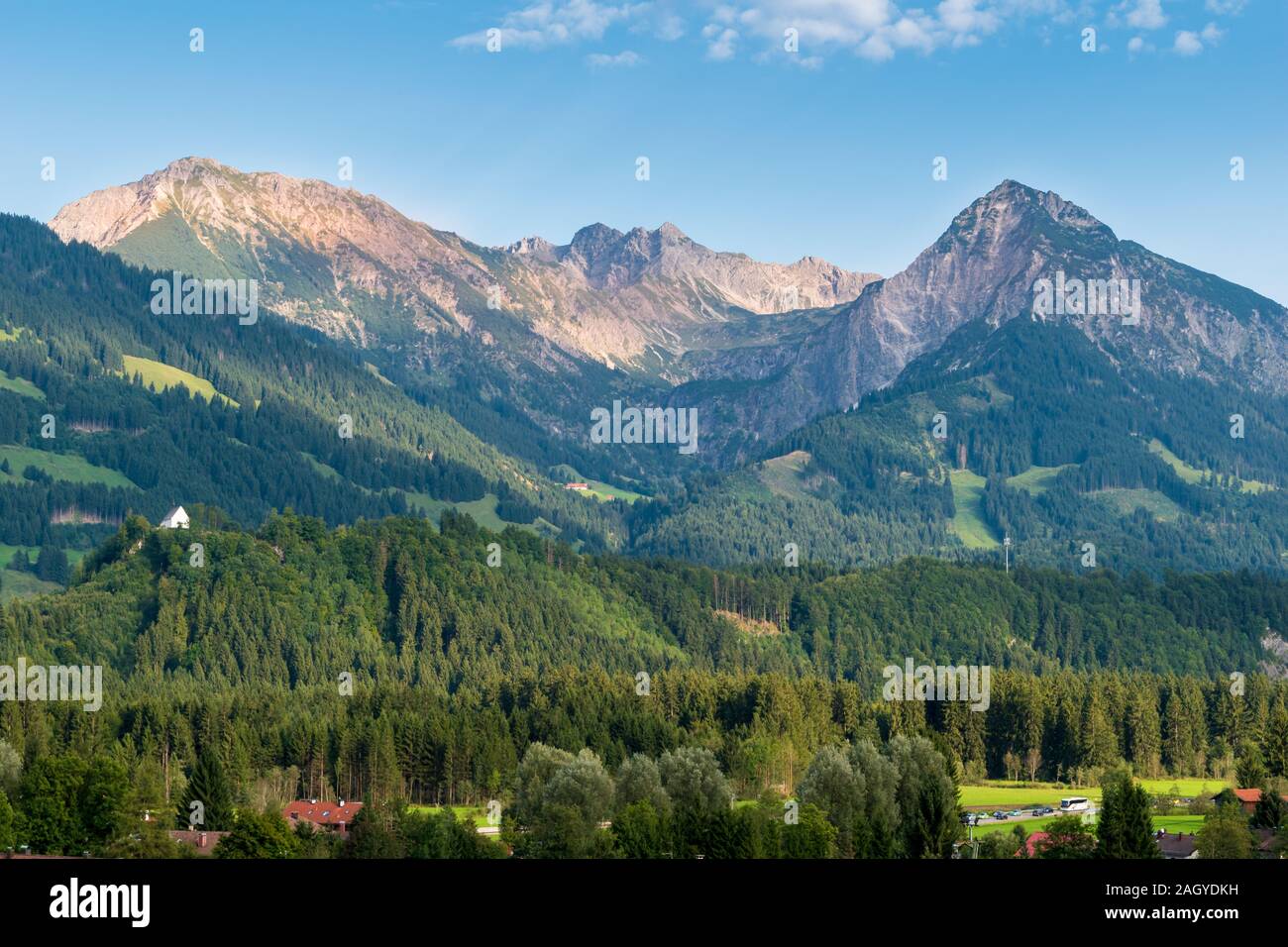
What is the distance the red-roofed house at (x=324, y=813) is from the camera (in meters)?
163

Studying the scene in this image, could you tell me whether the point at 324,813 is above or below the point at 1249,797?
above

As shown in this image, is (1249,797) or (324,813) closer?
(1249,797)

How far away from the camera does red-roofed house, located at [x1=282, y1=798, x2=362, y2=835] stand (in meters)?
163

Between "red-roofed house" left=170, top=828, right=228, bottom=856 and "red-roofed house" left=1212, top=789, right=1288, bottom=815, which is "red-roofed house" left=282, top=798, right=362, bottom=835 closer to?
"red-roofed house" left=170, top=828, right=228, bottom=856

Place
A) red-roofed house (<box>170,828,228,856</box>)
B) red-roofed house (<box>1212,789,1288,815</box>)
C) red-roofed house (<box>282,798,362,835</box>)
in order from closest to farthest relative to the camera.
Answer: red-roofed house (<box>170,828,228,856</box>), red-roofed house (<box>1212,789,1288,815</box>), red-roofed house (<box>282,798,362,835</box>)

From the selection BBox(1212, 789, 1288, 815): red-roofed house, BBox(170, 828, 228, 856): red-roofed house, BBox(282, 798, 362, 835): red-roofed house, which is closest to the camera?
BBox(170, 828, 228, 856): red-roofed house

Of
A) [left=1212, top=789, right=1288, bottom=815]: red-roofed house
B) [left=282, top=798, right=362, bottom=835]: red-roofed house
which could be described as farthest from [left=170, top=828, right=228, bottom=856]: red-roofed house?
[left=1212, top=789, right=1288, bottom=815]: red-roofed house

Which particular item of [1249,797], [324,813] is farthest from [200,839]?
[1249,797]

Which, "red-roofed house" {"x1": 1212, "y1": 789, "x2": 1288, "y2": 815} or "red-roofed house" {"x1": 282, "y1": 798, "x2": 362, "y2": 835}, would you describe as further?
"red-roofed house" {"x1": 282, "y1": 798, "x2": 362, "y2": 835}

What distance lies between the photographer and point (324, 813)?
17350 centimetres

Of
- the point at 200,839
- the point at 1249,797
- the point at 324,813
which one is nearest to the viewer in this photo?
the point at 200,839

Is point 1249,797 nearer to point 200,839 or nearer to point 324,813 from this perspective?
point 324,813
